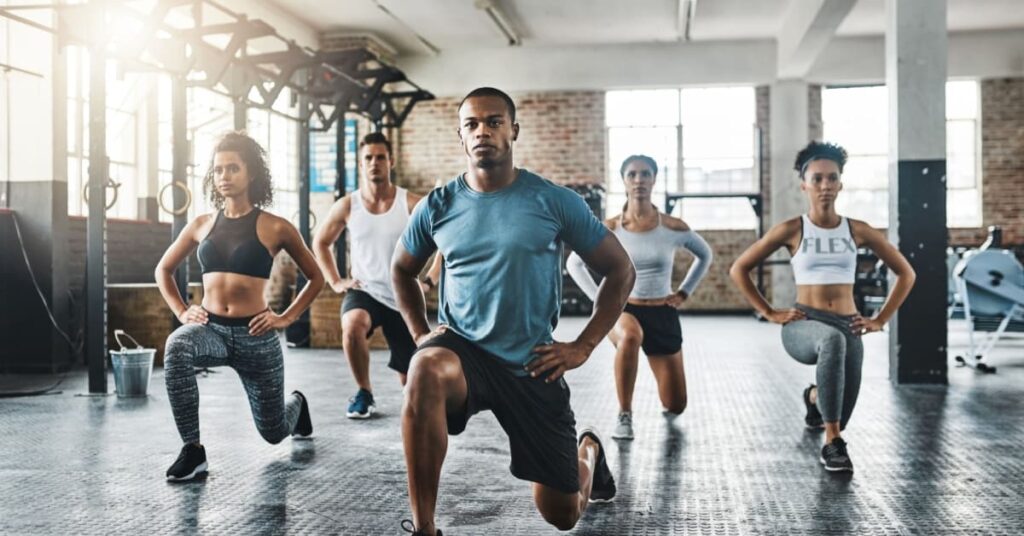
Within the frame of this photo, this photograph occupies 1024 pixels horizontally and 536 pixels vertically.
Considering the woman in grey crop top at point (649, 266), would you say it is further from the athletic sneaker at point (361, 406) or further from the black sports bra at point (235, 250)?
the black sports bra at point (235, 250)

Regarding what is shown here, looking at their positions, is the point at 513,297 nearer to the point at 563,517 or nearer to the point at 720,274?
the point at 563,517

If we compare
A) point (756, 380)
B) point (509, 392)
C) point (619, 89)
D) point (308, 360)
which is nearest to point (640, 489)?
point (509, 392)

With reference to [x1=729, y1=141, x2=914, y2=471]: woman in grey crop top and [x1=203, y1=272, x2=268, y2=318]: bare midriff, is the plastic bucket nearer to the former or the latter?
[x1=203, y1=272, x2=268, y2=318]: bare midriff

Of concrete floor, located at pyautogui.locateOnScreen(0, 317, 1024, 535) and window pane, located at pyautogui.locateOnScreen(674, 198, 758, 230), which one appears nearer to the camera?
concrete floor, located at pyautogui.locateOnScreen(0, 317, 1024, 535)

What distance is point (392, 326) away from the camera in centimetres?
488

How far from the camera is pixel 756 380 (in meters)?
6.57

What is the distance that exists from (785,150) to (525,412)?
11941mm

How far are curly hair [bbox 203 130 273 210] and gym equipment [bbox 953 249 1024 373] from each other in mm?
5693

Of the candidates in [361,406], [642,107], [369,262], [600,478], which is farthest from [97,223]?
[642,107]

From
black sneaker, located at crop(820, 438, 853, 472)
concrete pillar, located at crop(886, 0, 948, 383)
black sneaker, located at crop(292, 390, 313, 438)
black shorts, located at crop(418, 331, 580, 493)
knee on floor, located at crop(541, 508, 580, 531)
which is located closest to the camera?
black shorts, located at crop(418, 331, 580, 493)

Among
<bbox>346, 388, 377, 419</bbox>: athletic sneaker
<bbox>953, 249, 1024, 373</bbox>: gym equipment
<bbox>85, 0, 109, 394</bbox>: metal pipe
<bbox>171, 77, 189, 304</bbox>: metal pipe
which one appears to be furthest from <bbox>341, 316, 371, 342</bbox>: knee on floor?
<bbox>953, 249, 1024, 373</bbox>: gym equipment

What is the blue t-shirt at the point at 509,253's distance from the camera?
8.16ft

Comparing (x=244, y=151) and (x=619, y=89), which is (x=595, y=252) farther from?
(x=619, y=89)

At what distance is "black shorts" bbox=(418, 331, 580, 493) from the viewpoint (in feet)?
8.05
